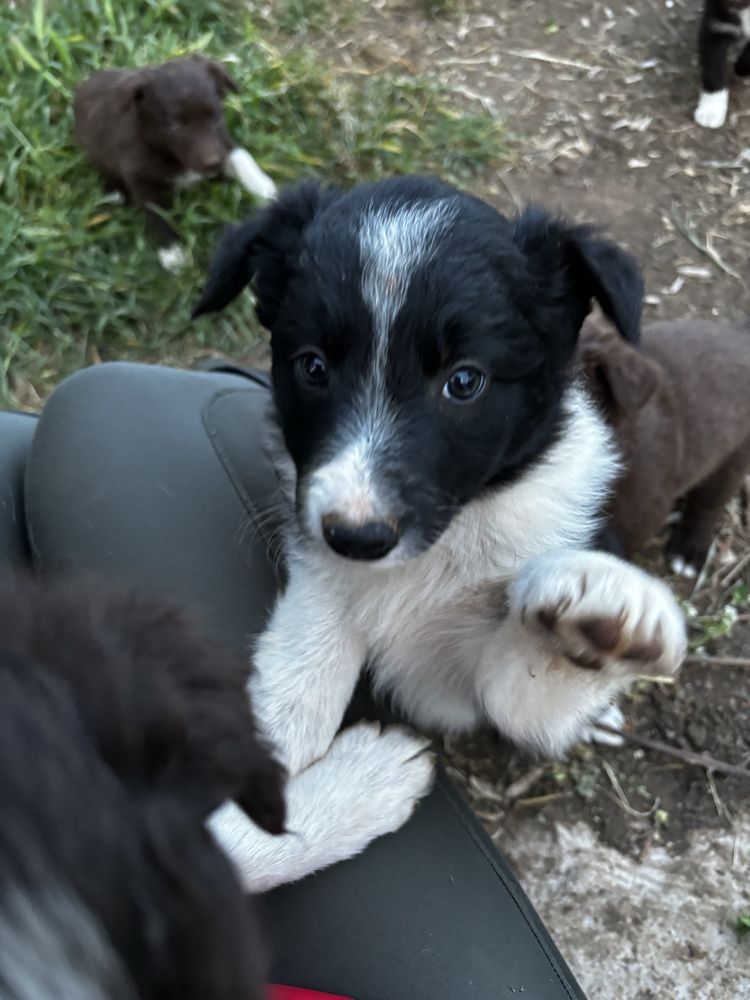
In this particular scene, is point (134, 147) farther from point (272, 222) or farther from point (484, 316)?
point (484, 316)

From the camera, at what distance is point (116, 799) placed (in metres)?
0.96

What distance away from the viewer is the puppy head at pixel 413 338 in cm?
177

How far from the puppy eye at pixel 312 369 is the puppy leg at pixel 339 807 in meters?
0.93

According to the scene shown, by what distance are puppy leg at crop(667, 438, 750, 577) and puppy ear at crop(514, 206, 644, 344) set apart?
1.22m

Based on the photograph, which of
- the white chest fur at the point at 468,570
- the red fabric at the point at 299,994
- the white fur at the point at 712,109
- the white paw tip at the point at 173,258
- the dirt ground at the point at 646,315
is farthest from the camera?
the white fur at the point at 712,109

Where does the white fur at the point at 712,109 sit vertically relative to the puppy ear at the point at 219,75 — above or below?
below

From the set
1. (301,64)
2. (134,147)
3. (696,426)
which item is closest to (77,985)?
(696,426)

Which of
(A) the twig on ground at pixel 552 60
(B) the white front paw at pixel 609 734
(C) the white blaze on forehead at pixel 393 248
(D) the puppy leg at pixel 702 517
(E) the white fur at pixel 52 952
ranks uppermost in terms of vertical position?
(C) the white blaze on forehead at pixel 393 248

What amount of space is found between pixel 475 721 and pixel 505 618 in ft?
1.65

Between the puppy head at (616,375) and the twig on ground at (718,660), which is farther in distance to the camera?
the twig on ground at (718,660)

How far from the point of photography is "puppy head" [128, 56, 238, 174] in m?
3.80

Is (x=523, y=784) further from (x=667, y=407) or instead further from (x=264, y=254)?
(x=264, y=254)

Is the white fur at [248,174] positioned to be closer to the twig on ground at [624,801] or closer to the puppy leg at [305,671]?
the puppy leg at [305,671]

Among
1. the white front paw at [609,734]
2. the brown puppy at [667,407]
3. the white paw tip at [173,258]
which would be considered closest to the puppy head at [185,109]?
the white paw tip at [173,258]
